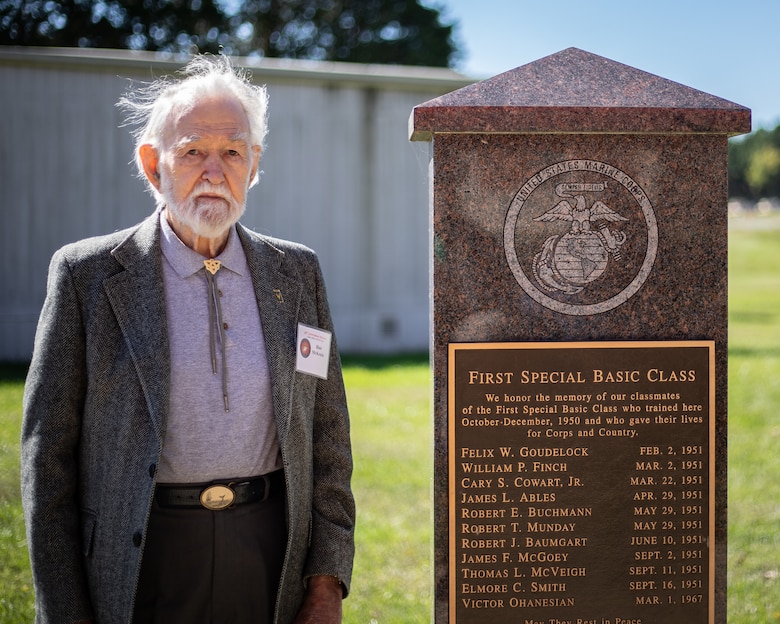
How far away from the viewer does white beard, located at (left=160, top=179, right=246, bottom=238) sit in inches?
102

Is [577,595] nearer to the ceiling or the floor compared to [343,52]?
nearer to the floor

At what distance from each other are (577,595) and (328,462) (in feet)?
3.10

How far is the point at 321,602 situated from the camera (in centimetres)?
269

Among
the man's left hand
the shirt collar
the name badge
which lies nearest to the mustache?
the shirt collar

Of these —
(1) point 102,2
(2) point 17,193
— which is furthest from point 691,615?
(1) point 102,2

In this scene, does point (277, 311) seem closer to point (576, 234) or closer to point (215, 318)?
point (215, 318)

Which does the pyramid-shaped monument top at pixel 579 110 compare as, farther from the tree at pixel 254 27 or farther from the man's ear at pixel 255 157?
the tree at pixel 254 27

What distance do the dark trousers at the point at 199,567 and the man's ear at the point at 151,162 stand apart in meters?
1.07

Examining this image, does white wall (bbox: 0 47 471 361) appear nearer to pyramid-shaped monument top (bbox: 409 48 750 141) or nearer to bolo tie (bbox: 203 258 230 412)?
bolo tie (bbox: 203 258 230 412)

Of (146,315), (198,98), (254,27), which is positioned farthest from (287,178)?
(254,27)

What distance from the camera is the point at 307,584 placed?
108 inches

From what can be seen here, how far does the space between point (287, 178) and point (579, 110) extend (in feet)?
36.6

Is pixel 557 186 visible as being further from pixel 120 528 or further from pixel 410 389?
pixel 410 389

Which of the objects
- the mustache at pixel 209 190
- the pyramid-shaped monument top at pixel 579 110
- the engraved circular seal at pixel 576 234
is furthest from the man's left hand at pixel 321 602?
the pyramid-shaped monument top at pixel 579 110
